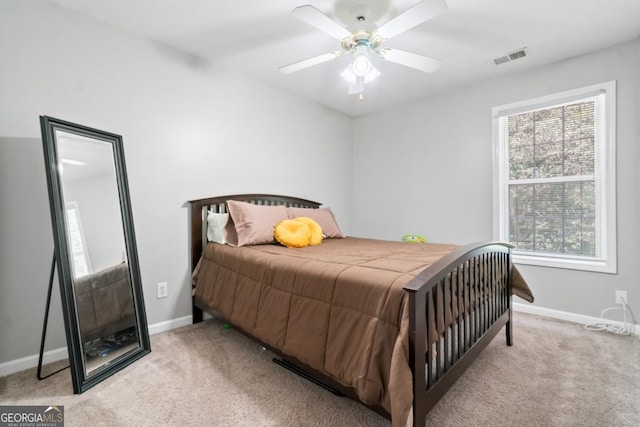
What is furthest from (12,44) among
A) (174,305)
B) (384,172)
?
(384,172)

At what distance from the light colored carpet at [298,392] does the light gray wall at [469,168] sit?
0.71 m

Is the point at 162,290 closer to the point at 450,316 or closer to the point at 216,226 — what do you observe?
the point at 216,226

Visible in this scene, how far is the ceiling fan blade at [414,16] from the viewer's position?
1523 millimetres

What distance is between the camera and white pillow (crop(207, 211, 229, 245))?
2621mm

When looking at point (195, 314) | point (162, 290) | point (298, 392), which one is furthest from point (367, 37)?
point (195, 314)

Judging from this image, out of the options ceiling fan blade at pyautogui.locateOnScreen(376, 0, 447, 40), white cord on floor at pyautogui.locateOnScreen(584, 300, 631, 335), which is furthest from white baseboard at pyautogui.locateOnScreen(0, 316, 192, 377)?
white cord on floor at pyautogui.locateOnScreen(584, 300, 631, 335)

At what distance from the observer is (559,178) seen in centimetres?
289

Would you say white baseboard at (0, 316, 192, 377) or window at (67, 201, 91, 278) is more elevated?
window at (67, 201, 91, 278)

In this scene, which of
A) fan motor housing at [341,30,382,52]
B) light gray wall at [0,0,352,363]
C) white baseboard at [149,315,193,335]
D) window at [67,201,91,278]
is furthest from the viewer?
white baseboard at [149,315,193,335]

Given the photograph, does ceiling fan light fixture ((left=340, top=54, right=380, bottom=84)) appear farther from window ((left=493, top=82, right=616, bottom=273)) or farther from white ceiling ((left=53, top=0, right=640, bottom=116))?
window ((left=493, top=82, right=616, bottom=273))

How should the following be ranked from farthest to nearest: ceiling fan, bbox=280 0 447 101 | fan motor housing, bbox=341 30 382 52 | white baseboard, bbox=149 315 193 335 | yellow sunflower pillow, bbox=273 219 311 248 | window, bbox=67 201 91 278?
yellow sunflower pillow, bbox=273 219 311 248, white baseboard, bbox=149 315 193 335, fan motor housing, bbox=341 30 382 52, window, bbox=67 201 91 278, ceiling fan, bbox=280 0 447 101

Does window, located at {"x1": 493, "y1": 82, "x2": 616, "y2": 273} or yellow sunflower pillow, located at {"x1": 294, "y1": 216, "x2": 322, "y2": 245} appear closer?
window, located at {"x1": 493, "y1": 82, "x2": 616, "y2": 273}

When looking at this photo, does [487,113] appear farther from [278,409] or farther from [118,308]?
[118,308]

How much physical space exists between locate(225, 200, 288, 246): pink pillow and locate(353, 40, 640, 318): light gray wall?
191 centimetres
